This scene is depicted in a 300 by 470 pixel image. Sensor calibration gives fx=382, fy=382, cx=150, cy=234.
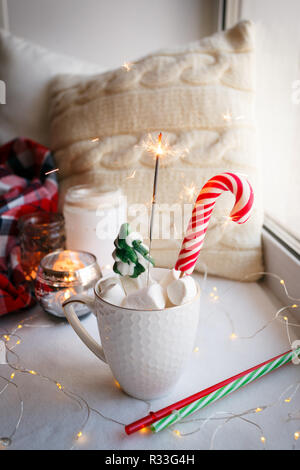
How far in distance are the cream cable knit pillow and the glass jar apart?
0.14 meters

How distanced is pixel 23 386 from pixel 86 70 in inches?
35.5

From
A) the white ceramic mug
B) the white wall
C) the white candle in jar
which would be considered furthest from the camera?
the white wall

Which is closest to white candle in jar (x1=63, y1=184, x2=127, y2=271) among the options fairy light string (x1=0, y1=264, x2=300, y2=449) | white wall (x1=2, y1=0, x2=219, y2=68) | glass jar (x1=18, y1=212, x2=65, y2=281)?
glass jar (x1=18, y1=212, x2=65, y2=281)

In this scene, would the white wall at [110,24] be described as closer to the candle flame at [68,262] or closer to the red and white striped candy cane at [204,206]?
the candle flame at [68,262]

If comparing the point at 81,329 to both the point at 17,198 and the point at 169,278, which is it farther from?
the point at 17,198

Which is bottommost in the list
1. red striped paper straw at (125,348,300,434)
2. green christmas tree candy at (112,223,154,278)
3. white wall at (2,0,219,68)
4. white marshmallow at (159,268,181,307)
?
red striped paper straw at (125,348,300,434)

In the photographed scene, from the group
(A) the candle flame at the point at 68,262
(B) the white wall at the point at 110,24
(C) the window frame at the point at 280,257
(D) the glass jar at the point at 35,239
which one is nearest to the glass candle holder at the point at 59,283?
(A) the candle flame at the point at 68,262

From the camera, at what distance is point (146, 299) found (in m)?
0.43

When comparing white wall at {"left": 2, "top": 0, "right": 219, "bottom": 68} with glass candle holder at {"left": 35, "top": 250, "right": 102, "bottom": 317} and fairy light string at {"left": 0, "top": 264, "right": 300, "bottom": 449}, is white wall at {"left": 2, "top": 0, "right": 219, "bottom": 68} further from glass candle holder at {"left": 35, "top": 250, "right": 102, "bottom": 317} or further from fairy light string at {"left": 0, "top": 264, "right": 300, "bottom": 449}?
fairy light string at {"left": 0, "top": 264, "right": 300, "bottom": 449}

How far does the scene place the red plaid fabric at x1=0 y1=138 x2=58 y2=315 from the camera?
0.69 m

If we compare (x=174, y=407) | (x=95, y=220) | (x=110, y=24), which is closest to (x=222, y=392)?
(x=174, y=407)

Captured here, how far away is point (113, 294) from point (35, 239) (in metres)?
0.39

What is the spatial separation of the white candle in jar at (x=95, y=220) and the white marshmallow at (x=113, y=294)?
33 centimetres

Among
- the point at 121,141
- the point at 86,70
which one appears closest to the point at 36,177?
the point at 121,141
